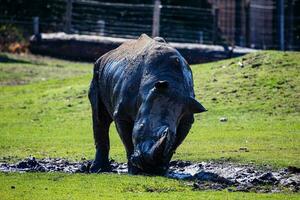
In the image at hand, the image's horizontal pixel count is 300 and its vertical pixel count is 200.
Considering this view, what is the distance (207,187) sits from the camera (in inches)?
561

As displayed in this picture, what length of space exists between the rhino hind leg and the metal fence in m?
24.8

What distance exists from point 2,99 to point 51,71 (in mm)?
6230

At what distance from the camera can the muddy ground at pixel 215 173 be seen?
14547 millimetres

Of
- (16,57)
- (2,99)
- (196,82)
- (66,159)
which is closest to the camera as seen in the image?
(66,159)

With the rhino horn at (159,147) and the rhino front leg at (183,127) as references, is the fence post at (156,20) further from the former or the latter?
the rhino horn at (159,147)

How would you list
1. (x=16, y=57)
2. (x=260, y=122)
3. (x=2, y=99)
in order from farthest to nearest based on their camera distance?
1. (x=16, y=57)
2. (x=2, y=99)
3. (x=260, y=122)

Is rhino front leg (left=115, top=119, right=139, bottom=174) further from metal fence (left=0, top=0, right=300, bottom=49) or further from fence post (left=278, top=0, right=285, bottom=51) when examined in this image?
fence post (left=278, top=0, right=285, bottom=51)

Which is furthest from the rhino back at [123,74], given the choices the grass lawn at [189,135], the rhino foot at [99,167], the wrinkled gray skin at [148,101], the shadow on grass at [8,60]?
the shadow on grass at [8,60]

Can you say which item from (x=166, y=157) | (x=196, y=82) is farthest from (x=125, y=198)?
(x=196, y=82)

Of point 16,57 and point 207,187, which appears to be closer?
point 207,187

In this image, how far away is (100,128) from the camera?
17953 mm

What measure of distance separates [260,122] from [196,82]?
4515 millimetres

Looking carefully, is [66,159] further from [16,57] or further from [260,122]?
[16,57]

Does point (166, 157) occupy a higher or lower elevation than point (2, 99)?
higher
